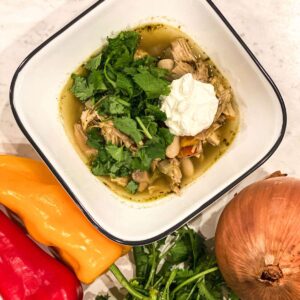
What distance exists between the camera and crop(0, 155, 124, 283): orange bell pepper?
1838 millimetres

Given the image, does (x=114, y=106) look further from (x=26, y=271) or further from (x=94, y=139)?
(x=26, y=271)

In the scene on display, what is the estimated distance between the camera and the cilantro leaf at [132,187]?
1897mm

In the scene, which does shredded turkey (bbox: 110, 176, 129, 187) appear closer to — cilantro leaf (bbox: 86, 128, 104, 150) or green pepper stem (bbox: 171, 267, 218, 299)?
cilantro leaf (bbox: 86, 128, 104, 150)

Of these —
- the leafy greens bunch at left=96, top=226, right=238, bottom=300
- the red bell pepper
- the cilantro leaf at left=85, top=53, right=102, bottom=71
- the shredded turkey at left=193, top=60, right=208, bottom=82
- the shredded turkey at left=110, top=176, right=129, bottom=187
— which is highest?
the cilantro leaf at left=85, top=53, right=102, bottom=71

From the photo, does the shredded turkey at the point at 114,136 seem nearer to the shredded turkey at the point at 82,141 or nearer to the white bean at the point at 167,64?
the shredded turkey at the point at 82,141

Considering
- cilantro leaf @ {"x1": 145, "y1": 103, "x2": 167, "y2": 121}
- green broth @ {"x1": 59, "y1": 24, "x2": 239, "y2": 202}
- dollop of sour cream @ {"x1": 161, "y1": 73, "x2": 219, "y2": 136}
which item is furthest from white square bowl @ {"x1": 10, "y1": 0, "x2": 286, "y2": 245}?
cilantro leaf @ {"x1": 145, "y1": 103, "x2": 167, "y2": 121}

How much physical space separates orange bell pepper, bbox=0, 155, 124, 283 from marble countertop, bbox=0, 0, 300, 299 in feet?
0.43

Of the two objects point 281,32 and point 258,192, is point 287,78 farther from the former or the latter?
point 258,192

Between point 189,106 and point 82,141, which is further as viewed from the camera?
point 82,141

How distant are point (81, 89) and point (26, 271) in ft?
1.93

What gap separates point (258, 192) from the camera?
5.68 feet

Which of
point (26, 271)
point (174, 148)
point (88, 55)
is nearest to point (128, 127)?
point (174, 148)

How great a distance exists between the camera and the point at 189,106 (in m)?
1.76

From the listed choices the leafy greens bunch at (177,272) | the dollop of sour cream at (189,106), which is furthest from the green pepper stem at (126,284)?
the dollop of sour cream at (189,106)
